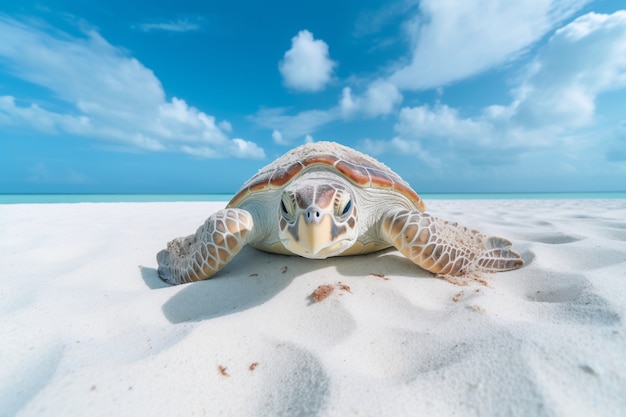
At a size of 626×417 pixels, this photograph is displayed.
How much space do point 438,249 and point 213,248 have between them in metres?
1.60

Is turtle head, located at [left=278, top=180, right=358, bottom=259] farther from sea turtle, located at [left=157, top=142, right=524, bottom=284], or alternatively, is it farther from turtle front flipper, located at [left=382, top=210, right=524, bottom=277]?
turtle front flipper, located at [left=382, top=210, right=524, bottom=277]

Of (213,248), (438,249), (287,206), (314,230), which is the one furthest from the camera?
(213,248)

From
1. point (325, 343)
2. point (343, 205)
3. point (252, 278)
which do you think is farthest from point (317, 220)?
point (252, 278)

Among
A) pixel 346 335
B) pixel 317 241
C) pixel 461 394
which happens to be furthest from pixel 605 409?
pixel 317 241

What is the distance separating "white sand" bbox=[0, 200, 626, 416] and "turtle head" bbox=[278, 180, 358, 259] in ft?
0.96

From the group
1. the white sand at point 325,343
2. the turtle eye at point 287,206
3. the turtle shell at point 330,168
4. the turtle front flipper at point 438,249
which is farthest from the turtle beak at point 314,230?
the turtle shell at point 330,168

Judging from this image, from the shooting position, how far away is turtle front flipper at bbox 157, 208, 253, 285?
2047mm

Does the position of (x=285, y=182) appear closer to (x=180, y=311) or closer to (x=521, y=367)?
(x=180, y=311)

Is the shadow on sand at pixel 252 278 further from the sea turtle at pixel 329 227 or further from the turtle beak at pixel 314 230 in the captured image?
the turtle beak at pixel 314 230

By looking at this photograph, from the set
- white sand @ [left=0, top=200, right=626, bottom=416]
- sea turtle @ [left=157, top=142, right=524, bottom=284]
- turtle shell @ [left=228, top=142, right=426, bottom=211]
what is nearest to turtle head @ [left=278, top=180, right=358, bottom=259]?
sea turtle @ [left=157, top=142, right=524, bottom=284]

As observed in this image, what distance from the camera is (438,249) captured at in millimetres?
1876

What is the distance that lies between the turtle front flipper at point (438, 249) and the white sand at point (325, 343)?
11cm

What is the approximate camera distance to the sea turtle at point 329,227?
1649 millimetres

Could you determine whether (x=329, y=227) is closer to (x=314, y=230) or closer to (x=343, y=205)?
(x=314, y=230)
